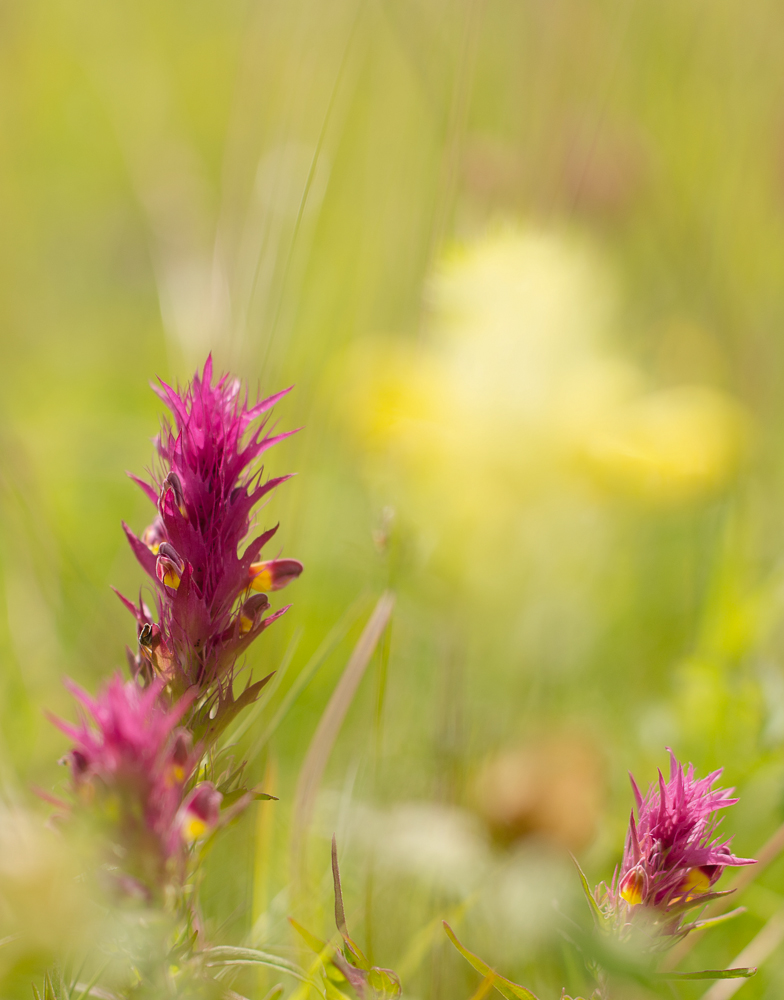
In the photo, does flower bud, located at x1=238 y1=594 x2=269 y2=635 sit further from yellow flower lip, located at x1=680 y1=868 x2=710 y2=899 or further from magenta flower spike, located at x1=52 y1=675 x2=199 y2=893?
yellow flower lip, located at x1=680 y1=868 x2=710 y2=899

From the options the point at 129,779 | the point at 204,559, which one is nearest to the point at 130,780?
the point at 129,779

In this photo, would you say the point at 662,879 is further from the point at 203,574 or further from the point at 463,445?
the point at 463,445

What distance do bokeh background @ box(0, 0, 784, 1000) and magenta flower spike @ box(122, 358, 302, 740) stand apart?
0.11 metres

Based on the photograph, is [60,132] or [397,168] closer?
[397,168]

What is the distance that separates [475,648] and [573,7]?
92cm

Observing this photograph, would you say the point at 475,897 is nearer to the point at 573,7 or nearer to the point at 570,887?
the point at 570,887

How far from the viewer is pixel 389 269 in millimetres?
1182

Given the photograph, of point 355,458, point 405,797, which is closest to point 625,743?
point 405,797

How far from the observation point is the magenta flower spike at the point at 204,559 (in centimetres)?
33

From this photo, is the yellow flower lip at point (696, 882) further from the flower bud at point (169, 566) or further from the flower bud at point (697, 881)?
the flower bud at point (169, 566)

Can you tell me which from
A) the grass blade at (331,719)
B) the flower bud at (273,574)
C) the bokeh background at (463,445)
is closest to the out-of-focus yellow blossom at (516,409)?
the bokeh background at (463,445)

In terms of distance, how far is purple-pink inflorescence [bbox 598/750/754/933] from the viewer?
34cm

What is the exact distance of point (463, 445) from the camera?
83cm

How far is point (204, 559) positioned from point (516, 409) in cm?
59
